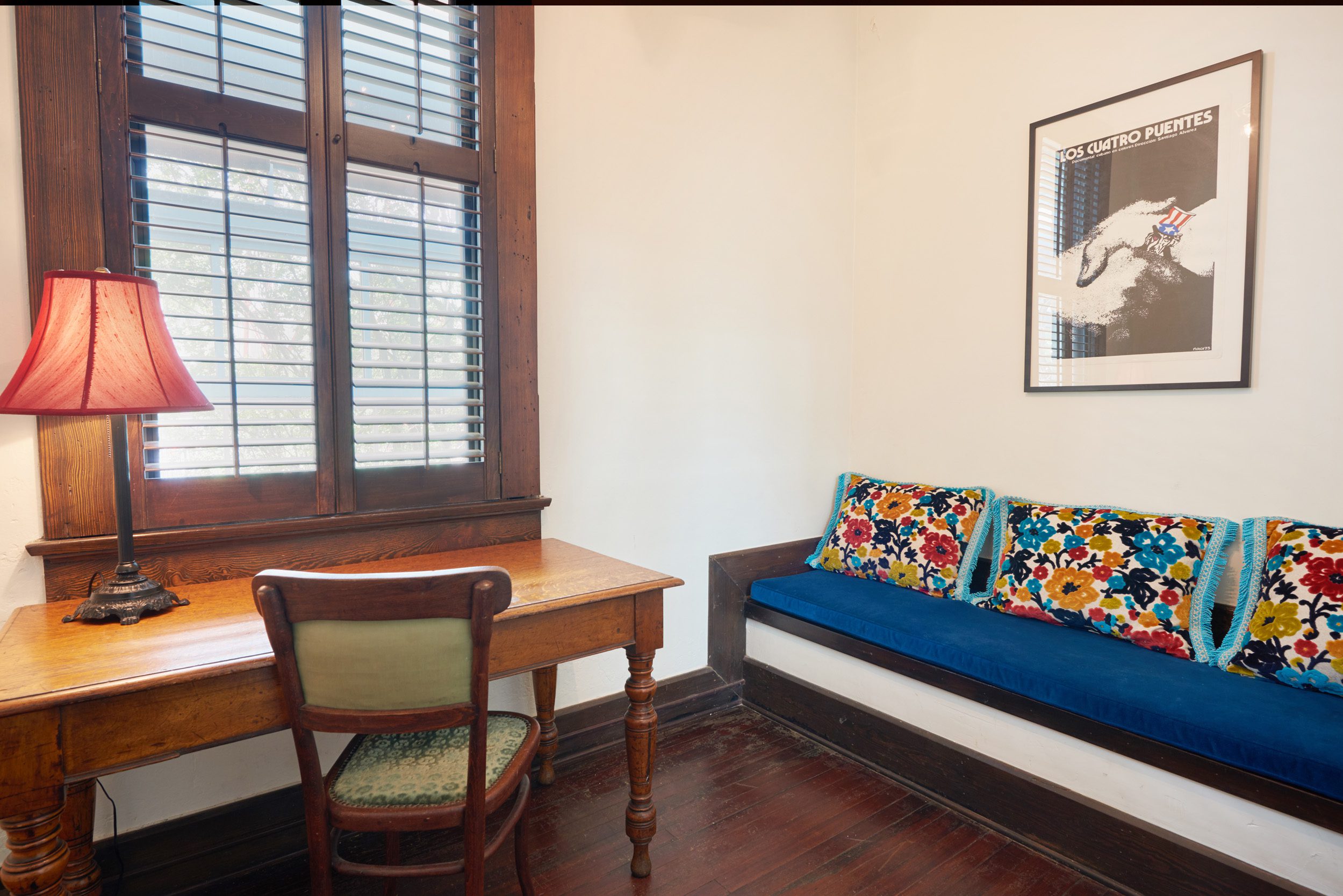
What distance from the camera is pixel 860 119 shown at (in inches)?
120

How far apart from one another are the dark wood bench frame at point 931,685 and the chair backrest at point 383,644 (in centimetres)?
146

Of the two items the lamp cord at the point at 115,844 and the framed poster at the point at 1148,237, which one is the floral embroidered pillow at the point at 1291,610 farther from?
the lamp cord at the point at 115,844

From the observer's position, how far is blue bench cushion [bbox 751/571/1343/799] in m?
1.45

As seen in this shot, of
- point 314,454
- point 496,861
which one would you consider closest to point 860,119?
point 314,454

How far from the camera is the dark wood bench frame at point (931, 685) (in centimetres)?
145

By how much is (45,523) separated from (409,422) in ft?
2.72

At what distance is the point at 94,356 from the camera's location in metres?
1.30

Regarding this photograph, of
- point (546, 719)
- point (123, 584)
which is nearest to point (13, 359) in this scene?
point (123, 584)

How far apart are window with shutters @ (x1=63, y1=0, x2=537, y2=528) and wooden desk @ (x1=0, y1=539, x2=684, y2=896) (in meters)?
0.35

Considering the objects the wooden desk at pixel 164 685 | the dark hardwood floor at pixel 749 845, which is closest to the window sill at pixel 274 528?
the wooden desk at pixel 164 685

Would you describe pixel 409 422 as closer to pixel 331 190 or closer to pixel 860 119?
pixel 331 190

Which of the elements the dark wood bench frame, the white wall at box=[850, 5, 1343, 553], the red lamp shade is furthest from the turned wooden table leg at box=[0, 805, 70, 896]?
the white wall at box=[850, 5, 1343, 553]

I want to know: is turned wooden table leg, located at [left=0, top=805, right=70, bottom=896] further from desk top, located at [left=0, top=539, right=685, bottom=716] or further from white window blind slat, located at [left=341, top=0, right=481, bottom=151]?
white window blind slat, located at [left=341, top=0, right=481, bottom=151]

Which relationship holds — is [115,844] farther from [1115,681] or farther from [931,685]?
[1115,681]
